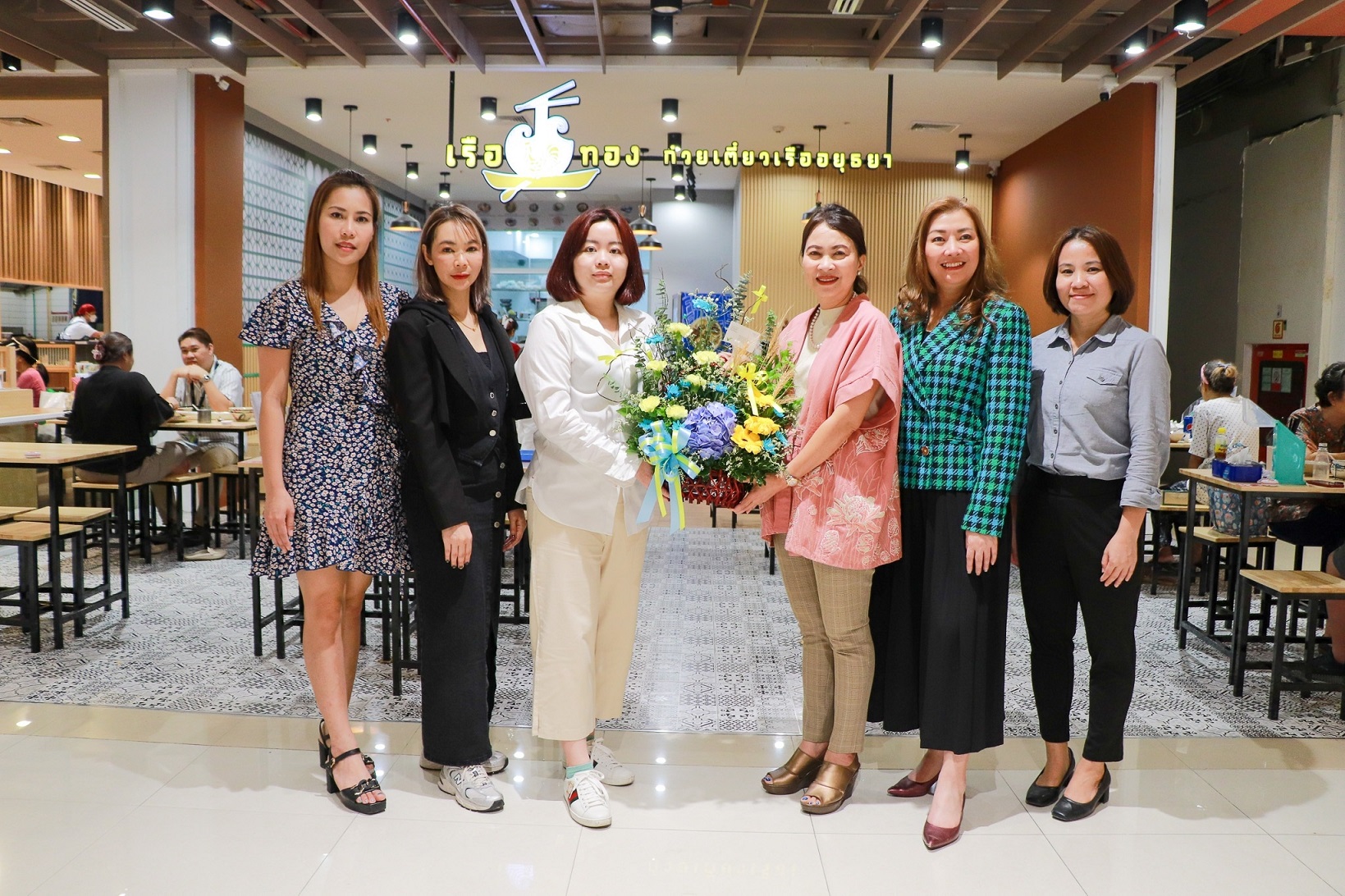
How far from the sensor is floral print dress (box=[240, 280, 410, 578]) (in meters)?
2.55

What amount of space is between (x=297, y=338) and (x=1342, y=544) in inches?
169

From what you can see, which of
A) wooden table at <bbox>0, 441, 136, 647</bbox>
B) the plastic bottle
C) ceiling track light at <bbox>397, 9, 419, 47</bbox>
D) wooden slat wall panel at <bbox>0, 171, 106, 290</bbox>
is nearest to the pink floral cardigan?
the plastic bottle

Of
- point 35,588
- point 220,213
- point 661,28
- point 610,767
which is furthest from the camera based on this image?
point 220,213

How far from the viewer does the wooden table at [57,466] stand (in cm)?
413

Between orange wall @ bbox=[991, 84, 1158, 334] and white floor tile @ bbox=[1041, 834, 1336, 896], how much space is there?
13.7 ft

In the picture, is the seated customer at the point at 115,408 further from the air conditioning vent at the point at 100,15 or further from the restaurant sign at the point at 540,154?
the restaurant sign at the point at 540,154

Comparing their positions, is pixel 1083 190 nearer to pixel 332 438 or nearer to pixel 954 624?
pixel 954 624

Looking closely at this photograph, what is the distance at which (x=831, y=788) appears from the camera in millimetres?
2619

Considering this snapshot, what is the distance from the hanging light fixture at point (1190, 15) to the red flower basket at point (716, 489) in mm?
5301

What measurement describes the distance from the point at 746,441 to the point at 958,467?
0.57 meters

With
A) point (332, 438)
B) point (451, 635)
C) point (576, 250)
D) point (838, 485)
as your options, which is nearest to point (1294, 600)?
point (838, 485)

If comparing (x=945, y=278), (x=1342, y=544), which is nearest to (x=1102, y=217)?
(x=1342, y=544)

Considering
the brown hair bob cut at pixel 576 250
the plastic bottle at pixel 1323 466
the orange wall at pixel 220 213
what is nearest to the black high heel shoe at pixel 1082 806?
the brown hair bob cut at pixel 576 250

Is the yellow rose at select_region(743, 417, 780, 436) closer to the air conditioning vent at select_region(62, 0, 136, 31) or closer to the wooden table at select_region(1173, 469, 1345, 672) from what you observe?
the wooden table at select_region(1173, 469, 1345, 672)
